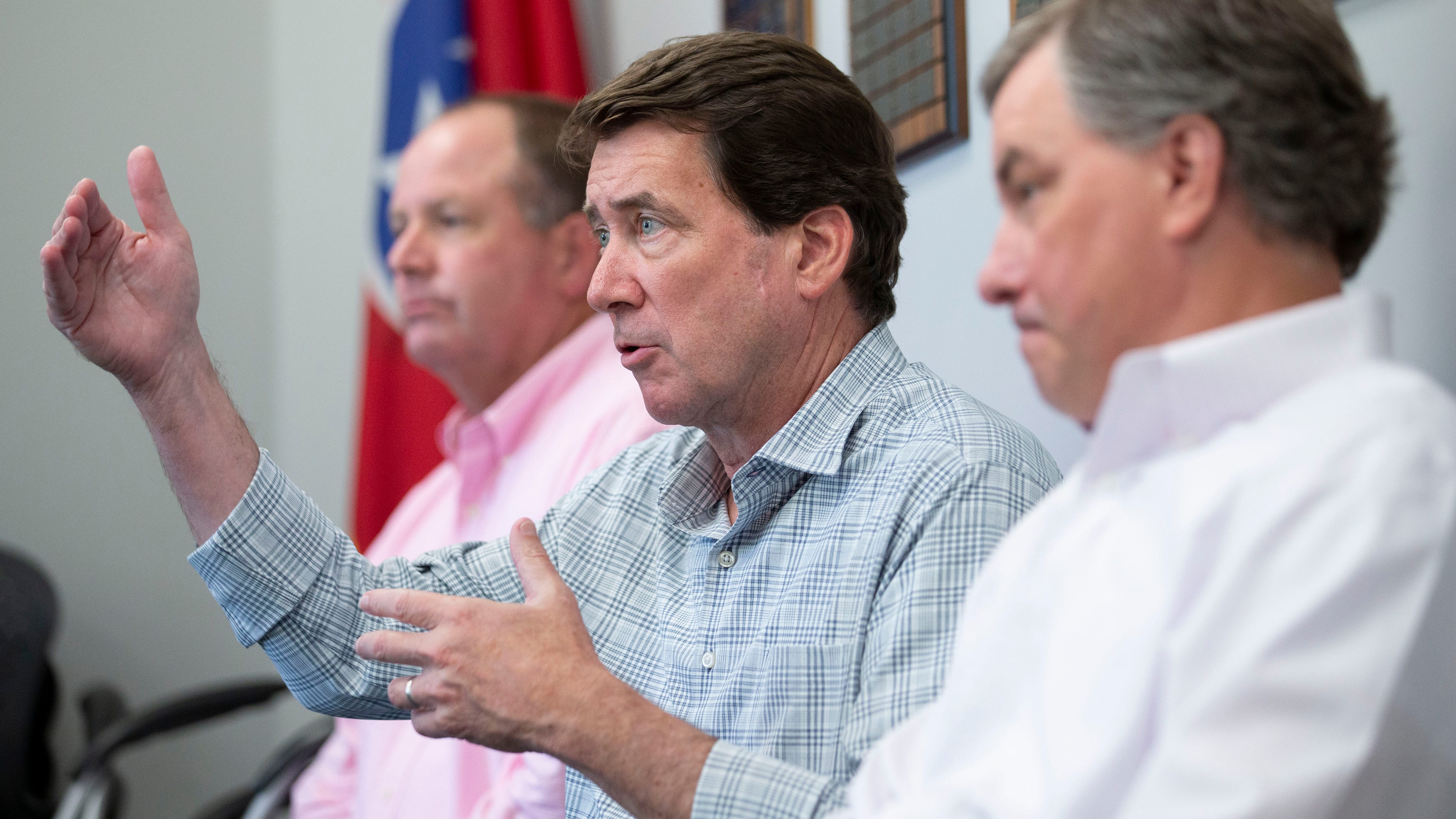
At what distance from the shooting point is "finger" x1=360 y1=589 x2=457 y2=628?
997 mm

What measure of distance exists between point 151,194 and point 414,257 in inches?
34.3

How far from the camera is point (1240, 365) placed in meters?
0.70

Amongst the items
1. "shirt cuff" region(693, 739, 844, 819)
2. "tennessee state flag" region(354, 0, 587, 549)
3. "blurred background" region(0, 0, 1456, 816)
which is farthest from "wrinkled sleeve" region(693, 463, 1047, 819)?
"tennessee state flag" region(354, 0, 587, 549)

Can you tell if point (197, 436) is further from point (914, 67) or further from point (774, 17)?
point (774, 17)

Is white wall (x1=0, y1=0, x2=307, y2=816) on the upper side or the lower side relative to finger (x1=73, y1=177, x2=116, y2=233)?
lower

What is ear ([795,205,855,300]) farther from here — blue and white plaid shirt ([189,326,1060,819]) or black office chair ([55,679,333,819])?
black office chair ([55,679,333,819])

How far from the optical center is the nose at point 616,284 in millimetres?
1256

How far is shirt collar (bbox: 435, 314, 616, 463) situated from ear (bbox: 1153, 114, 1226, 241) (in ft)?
4.30

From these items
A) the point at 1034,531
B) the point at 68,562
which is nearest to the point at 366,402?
the point at 68,562

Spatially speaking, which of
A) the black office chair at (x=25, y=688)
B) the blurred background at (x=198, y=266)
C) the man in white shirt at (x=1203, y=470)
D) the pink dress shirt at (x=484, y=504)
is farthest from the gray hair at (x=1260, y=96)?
the black office chair at (x=25, y=688)

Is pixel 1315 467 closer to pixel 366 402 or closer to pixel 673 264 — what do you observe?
pixel 673 264

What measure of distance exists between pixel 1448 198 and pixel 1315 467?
1.49 feet

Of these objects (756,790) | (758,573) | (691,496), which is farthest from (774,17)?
(756,790)

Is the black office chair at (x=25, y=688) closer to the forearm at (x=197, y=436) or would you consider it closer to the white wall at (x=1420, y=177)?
the forearm at (x=197, y=436)
